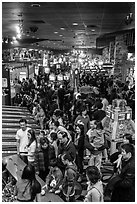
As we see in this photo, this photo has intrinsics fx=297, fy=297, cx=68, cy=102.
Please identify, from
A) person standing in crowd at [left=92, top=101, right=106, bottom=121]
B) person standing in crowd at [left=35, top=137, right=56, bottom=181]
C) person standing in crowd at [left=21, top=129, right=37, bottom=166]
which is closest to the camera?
person standing in crowd at [left=35, top=137, right=56, bottom=181]

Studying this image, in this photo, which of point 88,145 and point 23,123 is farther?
point 23,123

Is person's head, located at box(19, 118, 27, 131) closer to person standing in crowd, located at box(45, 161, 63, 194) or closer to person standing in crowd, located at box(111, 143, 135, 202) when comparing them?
person standing in crowd, located at box(45, 161, 63, 194)

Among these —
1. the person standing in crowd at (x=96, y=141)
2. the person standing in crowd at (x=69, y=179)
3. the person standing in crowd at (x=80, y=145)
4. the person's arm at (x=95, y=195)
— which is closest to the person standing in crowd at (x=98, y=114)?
the person standing in crowd at (x=80, y=145)

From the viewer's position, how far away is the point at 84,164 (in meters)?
6.49

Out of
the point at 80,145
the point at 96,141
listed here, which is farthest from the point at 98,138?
the point at 80,145

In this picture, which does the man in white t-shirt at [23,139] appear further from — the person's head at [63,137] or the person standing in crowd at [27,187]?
the person standing in crowd at [27,187]

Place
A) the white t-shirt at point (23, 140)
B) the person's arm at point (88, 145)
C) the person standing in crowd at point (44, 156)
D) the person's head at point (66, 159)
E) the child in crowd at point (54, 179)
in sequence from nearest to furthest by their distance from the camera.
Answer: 1. the person's head at point (66, 159)
2. the child in crowd at point (54, 179)
3. the person standing in crowd at point (44, 156)
4. the person's arm at point (88, 145)
5. the white t-shirt at point (23, 140)

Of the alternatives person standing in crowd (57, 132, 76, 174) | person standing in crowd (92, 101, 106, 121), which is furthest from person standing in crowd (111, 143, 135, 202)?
person standing in crowd (92, 101, 106, 121)

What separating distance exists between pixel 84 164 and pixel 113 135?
0.96 metres

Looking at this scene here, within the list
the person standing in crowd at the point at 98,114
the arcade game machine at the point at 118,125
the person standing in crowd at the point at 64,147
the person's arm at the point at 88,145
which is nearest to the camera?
the person standing in crowd at the point at 64,147

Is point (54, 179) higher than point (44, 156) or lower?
lower

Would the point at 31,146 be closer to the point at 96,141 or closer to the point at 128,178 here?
the point at 96,141

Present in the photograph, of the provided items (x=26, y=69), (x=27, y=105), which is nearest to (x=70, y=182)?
(x=27, y=105)

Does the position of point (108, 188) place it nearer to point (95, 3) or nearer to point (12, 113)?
point (95, 3)
